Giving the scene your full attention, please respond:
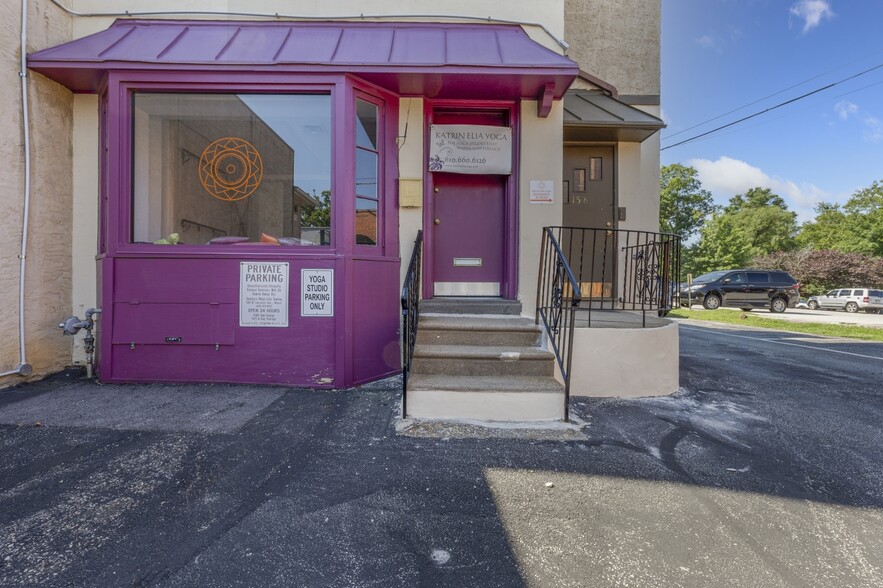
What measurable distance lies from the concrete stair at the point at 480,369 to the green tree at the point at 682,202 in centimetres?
4247

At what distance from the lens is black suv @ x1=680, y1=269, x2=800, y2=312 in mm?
16312

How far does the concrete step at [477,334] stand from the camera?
3801 millimetres

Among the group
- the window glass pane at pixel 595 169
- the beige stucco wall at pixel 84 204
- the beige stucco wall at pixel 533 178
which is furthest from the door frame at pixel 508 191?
the beige stucco wall at pixel 84 204

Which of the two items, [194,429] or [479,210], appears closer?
[194,429]

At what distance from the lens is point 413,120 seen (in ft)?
14.5

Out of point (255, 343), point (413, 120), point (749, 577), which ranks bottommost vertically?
point (749, 577)

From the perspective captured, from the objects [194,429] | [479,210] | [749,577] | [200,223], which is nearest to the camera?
[749,577]

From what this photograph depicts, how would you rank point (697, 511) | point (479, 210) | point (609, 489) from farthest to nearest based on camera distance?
1. point (479, 210)
2. point (609, 489)
3. point (697, 511)

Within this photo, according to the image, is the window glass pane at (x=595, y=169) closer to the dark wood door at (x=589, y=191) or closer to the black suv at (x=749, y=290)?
the dark wood door at (x=589, y=191)

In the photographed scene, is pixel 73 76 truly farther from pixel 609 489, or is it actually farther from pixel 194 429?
pixel 609 489

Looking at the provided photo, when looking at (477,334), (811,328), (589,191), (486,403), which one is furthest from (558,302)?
(811,328)

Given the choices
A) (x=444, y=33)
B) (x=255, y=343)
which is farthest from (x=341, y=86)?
(x=255, y=343)

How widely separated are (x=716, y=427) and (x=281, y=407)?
11.6ft

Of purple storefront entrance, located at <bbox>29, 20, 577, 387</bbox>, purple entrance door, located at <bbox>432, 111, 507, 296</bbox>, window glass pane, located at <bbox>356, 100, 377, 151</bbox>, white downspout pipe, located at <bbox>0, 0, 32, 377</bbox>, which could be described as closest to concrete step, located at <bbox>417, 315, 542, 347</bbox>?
purple storefront entrance, located at <bbox>29, 20, 577, 387</bbox>
